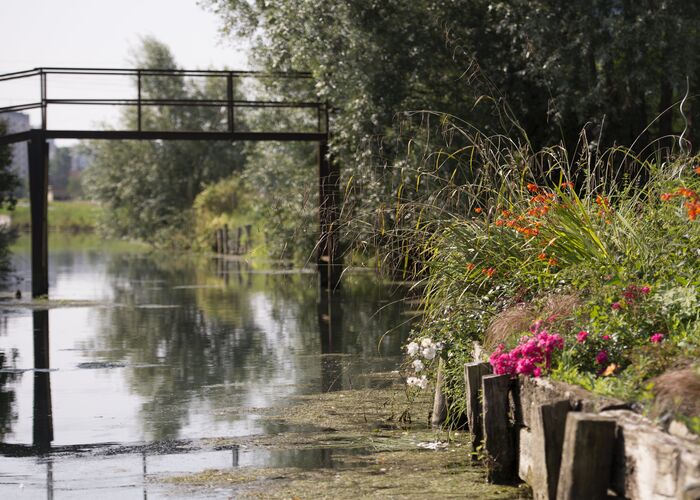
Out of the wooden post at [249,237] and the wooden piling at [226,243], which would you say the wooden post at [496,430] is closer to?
the wooden post at [249,237]

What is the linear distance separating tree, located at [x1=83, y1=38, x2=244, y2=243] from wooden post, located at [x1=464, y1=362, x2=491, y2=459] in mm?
51302

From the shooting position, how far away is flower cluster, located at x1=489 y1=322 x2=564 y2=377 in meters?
8.13

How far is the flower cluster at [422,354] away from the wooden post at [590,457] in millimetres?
3556

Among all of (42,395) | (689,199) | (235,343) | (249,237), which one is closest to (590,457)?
(689,199)

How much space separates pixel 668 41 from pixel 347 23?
689cm

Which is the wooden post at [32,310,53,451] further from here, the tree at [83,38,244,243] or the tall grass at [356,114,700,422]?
the tree at [83,38,244,243]

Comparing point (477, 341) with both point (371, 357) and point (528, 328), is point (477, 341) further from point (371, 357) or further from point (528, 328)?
point (371, 357)

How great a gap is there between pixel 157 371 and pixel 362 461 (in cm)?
617

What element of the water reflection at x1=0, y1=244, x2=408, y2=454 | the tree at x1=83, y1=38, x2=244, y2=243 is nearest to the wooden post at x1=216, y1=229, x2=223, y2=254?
the tree at x1=83, y1=38, x2=244, y2=243

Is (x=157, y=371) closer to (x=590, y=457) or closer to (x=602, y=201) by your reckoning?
(x=602, y=201)

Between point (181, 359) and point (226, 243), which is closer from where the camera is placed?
point (181, 359)

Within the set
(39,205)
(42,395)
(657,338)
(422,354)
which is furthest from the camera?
(39,205)

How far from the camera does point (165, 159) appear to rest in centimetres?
6147

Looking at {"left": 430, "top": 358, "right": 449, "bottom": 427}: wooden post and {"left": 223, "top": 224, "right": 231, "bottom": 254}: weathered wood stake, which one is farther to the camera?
{"left": 223, "top": 224, "right": 231, "bottom": 254}: weathered wood stake
